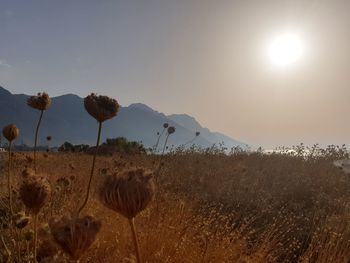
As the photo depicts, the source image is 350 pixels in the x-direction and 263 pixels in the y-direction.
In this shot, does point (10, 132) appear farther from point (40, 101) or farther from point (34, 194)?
point (34, 194)

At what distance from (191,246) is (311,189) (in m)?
4.19

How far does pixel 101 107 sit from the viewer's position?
2.45 metres

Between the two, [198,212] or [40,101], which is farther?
[198,212]

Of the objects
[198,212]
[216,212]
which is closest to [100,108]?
[198,212]

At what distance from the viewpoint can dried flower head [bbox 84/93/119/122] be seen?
7.97 feet

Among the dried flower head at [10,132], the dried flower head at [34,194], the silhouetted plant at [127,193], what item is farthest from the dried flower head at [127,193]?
the dried flower head at [10,132]

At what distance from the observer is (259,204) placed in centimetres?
636

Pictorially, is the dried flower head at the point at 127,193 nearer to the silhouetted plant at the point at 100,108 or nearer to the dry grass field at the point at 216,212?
the dry grass field at the point at 216,212

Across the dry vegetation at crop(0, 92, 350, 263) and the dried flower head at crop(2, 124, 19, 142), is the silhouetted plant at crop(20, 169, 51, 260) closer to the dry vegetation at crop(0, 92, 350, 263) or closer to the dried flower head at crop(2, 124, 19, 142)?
the dry vegetation at crop(0, 92, 350, 263)

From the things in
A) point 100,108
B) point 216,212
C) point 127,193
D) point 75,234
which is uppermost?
point 100,108

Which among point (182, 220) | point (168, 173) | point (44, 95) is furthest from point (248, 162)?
point (44, 95)

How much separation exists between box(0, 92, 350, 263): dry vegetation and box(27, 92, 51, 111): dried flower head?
711 mm

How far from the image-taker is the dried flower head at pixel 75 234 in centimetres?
138

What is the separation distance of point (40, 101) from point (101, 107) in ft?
4.49
